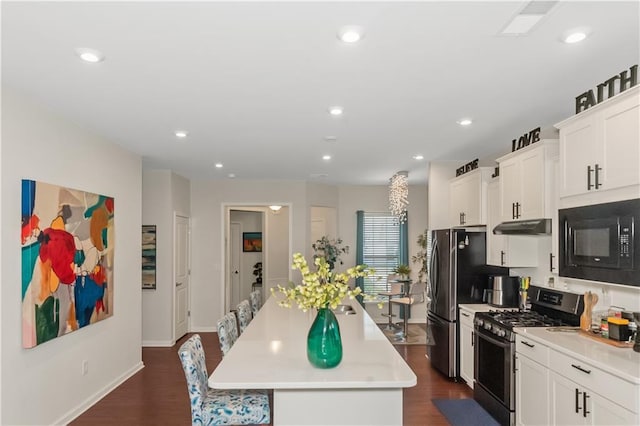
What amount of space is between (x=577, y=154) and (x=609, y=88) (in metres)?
0.49

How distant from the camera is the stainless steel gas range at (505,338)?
3784mm

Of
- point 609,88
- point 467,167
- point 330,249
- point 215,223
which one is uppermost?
point 609,88

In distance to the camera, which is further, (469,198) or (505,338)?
(469,198)

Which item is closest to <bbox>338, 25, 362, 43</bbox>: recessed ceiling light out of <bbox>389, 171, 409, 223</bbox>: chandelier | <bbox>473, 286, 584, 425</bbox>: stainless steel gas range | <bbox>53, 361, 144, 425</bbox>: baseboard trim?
<bbox>473, 286, 584, 425</bbox>: stainless steel gas range

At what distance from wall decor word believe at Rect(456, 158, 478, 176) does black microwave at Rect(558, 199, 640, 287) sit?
209 centimetres

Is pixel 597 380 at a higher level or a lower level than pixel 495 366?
higher

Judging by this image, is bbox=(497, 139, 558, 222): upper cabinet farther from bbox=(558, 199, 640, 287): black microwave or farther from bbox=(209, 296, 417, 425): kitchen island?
bbox=(209, 296, 417, 425): kitchen island

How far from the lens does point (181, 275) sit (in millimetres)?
7570

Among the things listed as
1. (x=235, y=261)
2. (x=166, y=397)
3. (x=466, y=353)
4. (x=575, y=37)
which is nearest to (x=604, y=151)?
(x=575, y=37)

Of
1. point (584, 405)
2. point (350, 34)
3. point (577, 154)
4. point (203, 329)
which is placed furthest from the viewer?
point (203, 329)

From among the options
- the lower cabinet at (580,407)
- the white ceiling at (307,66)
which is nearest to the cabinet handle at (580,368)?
the lower cabinet at (580,407)

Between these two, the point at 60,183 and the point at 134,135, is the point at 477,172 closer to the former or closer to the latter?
the point at 134,135

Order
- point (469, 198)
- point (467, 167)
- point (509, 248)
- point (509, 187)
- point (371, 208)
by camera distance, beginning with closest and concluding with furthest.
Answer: point (509, 187) → point (509, 248) → point (469, 198) → point (467, 167) → point (371, 208)

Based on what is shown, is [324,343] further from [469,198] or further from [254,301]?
[469,198]
